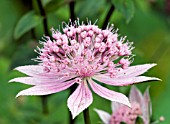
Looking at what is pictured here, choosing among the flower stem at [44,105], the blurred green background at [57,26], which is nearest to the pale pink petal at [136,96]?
the blurred green background at [57,26]

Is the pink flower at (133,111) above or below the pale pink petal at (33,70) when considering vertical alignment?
below

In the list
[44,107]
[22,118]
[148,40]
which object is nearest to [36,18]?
[44,107]

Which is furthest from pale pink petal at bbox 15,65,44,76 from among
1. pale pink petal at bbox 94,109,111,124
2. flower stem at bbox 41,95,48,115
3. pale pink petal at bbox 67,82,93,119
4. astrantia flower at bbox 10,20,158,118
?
flower stem at bbox 41,95,48,115

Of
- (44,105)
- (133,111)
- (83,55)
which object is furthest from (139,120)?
(44,105)

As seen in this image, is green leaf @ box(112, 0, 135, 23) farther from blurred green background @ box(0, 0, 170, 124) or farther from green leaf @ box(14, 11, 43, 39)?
green leaf @ box(14, 11, 43, 39)

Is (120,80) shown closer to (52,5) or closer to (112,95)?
(112,95)

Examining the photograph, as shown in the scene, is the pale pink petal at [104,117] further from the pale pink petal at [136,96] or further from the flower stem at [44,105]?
the flower stem at [44,105]

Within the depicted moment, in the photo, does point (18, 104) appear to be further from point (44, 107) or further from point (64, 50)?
point (64, 50)
